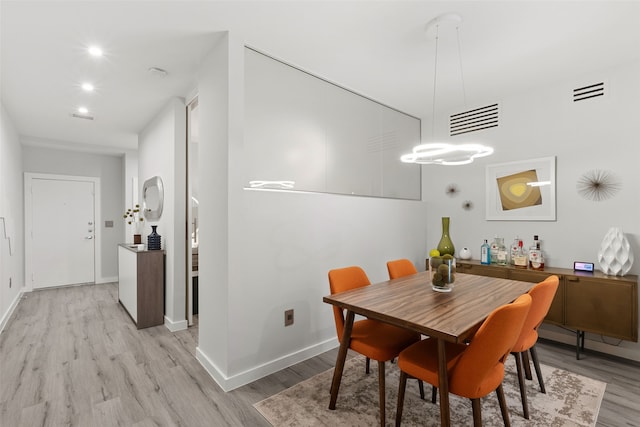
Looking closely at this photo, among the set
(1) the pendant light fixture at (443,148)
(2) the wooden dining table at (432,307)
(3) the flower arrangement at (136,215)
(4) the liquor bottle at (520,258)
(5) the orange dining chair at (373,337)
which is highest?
(1) the pendant light fixture at (443,148)

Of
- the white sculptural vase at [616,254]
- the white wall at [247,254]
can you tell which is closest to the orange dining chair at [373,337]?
the white wall at [247,254]

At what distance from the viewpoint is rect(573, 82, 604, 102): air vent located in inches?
117

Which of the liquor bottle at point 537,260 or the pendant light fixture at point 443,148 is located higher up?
the pendant light fixture at point 443,148

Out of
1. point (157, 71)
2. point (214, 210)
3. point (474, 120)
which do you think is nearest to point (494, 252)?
point (474, 120)

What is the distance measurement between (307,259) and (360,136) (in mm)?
1560

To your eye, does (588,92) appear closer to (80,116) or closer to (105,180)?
(80,116)

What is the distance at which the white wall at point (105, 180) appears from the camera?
18.9ft

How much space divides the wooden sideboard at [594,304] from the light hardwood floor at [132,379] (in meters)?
0.32

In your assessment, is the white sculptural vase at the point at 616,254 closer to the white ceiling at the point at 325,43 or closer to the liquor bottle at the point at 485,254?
the liquor bottle at the point at 485,254

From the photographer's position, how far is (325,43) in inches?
97.7

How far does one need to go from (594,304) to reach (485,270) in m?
0.90

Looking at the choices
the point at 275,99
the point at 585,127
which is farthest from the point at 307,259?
the point at 585,127

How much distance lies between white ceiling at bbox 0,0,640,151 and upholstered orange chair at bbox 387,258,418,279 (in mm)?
1828

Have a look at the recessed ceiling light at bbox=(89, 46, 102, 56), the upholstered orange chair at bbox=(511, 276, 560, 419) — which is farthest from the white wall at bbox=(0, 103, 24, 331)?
the upholstered orange chair at bbox=(511, 276, 560, 419)
